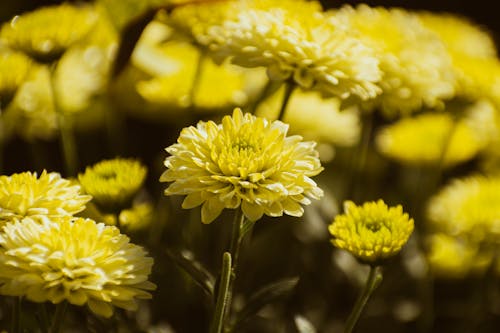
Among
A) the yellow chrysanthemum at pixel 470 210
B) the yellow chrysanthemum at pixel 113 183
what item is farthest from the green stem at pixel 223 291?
the yellow chrysanthemum at pixel 470 210

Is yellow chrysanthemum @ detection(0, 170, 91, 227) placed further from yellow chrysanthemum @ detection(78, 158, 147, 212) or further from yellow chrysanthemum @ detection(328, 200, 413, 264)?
yellow chrysanthemum @ detection(328, 200, 413, 264)

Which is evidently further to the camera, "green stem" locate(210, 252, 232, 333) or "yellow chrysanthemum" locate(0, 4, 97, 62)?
"yellow chrysanthemum" locate(0, 4, 97, 62)

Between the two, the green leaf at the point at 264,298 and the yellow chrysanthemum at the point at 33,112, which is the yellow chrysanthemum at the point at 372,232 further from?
the yellow chrysanthemum at the point at 33,112

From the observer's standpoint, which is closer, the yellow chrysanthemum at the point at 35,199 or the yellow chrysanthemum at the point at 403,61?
the yellow chrysanthemum at the point at 35,199

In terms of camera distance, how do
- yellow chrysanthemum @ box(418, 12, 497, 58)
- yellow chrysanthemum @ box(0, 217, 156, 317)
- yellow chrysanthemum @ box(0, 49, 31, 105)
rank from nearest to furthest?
yellow chrysanthemum @ box(0, 217, 156, 317) → yellow chrysanthemum @ box(0, 49, 31, 105) → yellow chrysanthemum @ box(418, 12, 497, 58)

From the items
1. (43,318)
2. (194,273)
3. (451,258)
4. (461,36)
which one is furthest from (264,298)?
(461,36)

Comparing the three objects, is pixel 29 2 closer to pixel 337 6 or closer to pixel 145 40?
pixel 145 40

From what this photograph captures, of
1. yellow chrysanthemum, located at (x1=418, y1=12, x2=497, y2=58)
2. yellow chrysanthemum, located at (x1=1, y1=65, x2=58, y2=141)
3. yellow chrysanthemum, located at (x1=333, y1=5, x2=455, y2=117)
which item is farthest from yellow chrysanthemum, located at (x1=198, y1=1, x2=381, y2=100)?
yellow chrysanthemum, located at (x1=418, y1=12, x2=497, y2=58)
